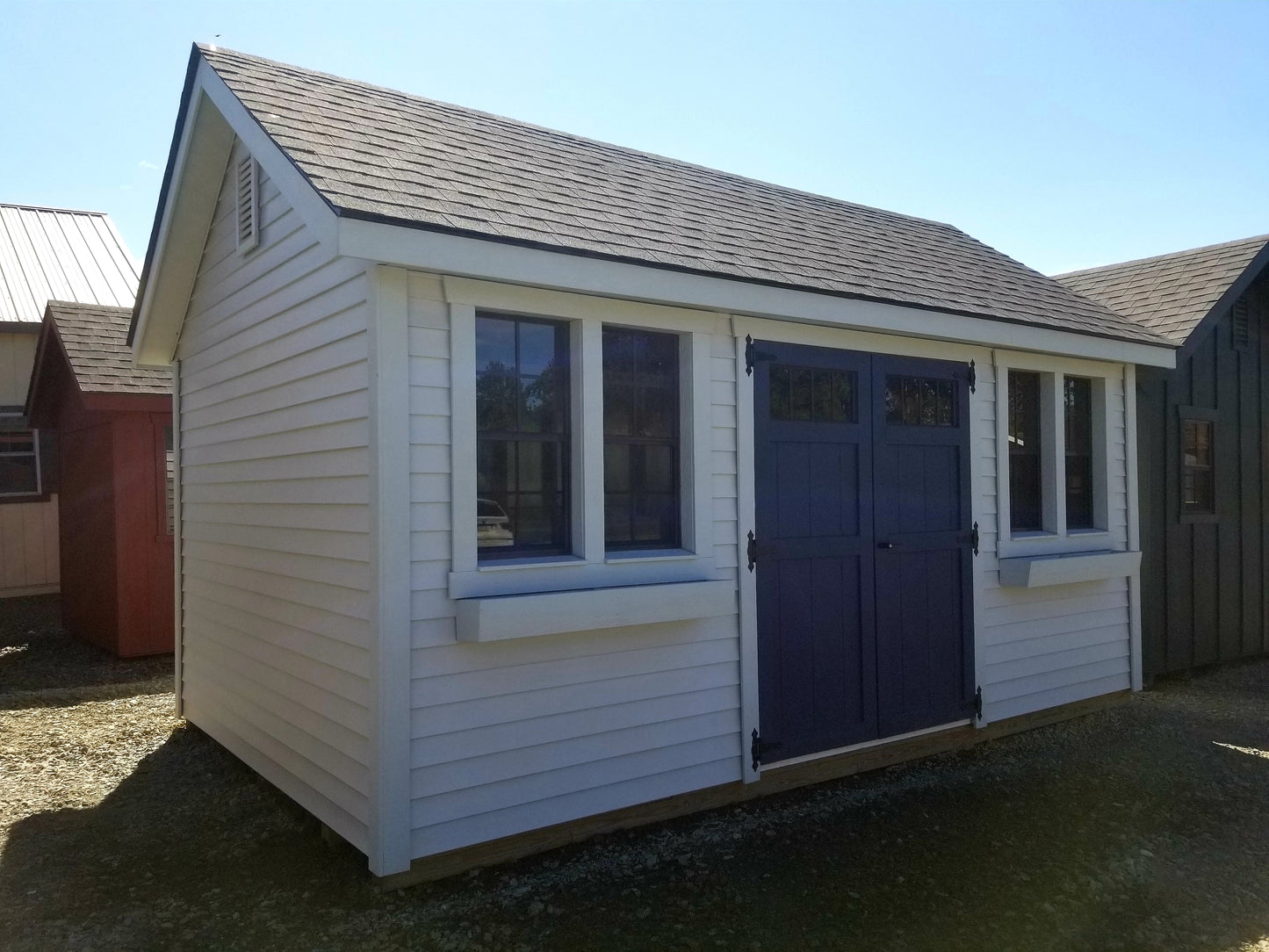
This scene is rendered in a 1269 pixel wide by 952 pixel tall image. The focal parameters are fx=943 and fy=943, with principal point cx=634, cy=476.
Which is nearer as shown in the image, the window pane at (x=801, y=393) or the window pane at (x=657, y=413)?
the window pane at (x=657, y=413)

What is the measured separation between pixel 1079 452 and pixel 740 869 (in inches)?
197

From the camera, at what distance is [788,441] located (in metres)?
5.72

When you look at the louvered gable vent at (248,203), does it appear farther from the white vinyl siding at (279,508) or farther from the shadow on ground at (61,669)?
the shadow on ground at (61,669)

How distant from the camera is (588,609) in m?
4.59

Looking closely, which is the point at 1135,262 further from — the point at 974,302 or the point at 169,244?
the point at 169,244

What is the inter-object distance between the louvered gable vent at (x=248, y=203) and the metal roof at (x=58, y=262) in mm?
10014

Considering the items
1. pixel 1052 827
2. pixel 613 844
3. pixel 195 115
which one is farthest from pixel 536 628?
pixel 195 115

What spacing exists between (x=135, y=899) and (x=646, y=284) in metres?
3.80

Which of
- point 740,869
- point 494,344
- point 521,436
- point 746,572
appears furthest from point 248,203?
point 740,869

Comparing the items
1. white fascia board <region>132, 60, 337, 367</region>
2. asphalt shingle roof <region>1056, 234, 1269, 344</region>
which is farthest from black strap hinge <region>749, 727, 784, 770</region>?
asphalt shingle roof <region>1056, 234, 1269, 344</region>

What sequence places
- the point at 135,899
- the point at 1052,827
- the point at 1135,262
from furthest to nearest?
the point at 1135,262 < the point at 1052,827 < the point at 135,899

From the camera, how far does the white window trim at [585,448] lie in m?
4.41

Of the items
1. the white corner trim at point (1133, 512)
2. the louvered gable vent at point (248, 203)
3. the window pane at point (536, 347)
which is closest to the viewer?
the window pane at point (536, 347)

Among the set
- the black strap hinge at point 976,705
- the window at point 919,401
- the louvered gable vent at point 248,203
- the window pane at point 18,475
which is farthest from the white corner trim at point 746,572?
the window pane at point 18,475
